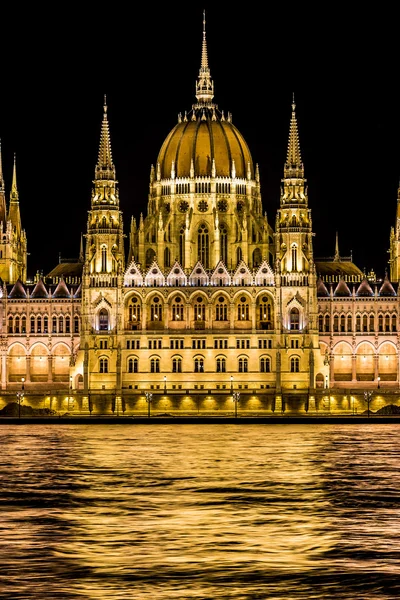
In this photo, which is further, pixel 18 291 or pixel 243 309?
pixel 18 291

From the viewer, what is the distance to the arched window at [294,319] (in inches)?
5310

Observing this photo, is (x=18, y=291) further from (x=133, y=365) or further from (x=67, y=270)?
(x=133, y=365)

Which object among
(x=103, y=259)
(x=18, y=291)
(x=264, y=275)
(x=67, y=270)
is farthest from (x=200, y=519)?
(x=67, y=270)

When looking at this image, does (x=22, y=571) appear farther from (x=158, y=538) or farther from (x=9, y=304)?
(x=9, y=304)

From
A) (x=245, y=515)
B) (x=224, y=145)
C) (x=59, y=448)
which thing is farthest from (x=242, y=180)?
(x=245, y=515)

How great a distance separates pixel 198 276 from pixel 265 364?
36.5ft

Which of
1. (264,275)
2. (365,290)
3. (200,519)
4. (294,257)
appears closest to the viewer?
(200,519)

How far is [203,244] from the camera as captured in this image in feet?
482

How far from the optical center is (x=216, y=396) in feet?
412

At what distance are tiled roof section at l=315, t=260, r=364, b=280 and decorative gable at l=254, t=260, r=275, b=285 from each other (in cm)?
1476

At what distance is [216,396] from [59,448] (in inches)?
1497

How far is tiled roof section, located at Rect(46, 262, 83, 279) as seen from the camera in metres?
154

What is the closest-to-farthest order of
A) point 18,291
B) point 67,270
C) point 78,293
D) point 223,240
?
1. point 78,293
2. point 18,291
3. point 223,240
4. point 67,270

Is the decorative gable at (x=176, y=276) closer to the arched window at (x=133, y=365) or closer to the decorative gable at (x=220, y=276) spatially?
the decorative gable at (x=220, y=276)
